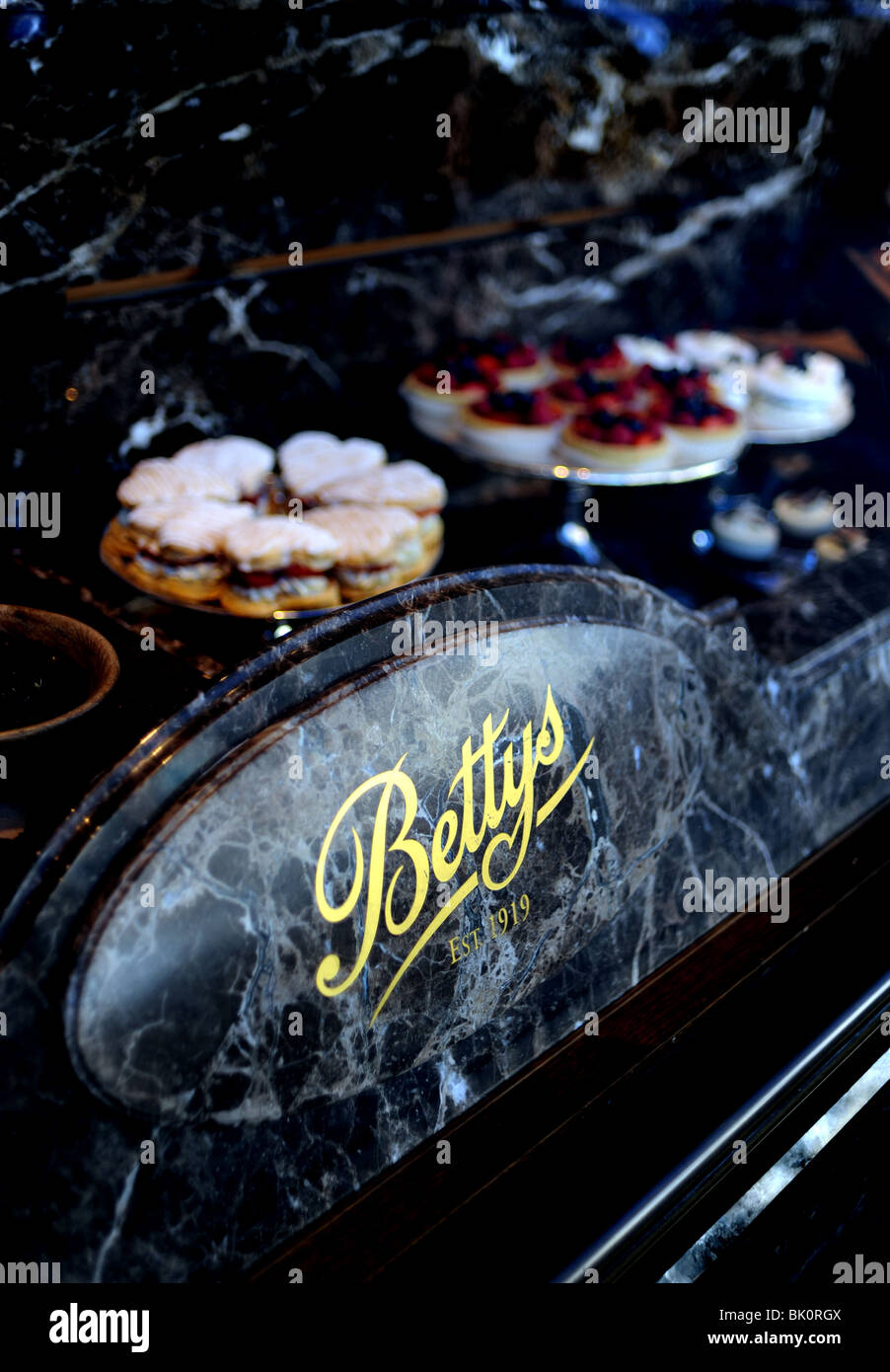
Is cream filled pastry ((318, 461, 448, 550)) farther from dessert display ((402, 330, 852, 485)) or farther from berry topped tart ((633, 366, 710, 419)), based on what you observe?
berry topped tart ((633, 366, 710, 419))

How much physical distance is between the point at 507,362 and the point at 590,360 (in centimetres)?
23

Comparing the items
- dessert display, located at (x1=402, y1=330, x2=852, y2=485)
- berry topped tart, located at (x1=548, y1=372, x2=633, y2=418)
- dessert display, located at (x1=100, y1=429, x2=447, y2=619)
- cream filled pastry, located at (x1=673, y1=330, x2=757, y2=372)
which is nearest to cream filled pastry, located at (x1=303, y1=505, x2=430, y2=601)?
dessert display, located at (x1=100, y1=429, x2=447, y2=619)

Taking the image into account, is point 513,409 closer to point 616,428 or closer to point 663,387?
point 616,428

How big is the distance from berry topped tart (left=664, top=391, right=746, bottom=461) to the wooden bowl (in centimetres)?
137

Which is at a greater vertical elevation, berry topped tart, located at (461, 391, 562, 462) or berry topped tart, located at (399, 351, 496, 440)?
berry topped tart, located at (399, 351, 496, 440)

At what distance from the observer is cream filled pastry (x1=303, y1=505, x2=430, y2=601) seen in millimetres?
1831

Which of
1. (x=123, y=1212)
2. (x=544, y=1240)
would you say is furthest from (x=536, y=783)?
(x=123, y=1212)

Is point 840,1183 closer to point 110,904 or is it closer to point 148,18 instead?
point 110,904

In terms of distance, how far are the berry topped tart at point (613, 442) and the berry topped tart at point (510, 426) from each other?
5cm

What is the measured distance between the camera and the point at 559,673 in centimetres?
160

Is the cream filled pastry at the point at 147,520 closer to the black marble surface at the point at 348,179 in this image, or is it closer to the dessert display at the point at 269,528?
the dessert display at the point at 269,528

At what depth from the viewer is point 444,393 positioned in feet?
7.94

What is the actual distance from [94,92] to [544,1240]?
5.84 ft

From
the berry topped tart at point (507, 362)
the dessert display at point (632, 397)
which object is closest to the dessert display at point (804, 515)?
the dessert display at point (632, 397)
